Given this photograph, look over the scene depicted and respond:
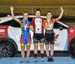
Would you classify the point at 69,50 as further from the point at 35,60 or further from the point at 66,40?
the point at 35,60

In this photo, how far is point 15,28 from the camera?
52.7 feet

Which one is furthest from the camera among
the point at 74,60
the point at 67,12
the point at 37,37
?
the point at 67,12

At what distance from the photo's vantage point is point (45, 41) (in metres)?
14.7

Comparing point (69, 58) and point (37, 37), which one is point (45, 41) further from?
point (69, 58)

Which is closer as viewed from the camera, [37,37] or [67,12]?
[37,37]

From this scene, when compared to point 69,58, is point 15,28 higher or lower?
higher

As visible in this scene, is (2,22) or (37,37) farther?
(2,22)

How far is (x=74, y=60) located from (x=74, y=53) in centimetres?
48

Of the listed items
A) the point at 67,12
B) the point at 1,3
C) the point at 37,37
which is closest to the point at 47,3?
the point at 67,12

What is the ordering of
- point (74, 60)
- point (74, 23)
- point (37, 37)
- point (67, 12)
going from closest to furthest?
point (37, 37) < point (74, 60) < point (74, 23) < point (67, 12)

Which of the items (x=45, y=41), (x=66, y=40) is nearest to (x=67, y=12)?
(x=66, y=40)

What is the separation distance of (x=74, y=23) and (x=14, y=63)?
9378 mm

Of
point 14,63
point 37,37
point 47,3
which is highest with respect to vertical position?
point 47,3

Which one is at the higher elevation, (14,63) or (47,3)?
(47,3)
